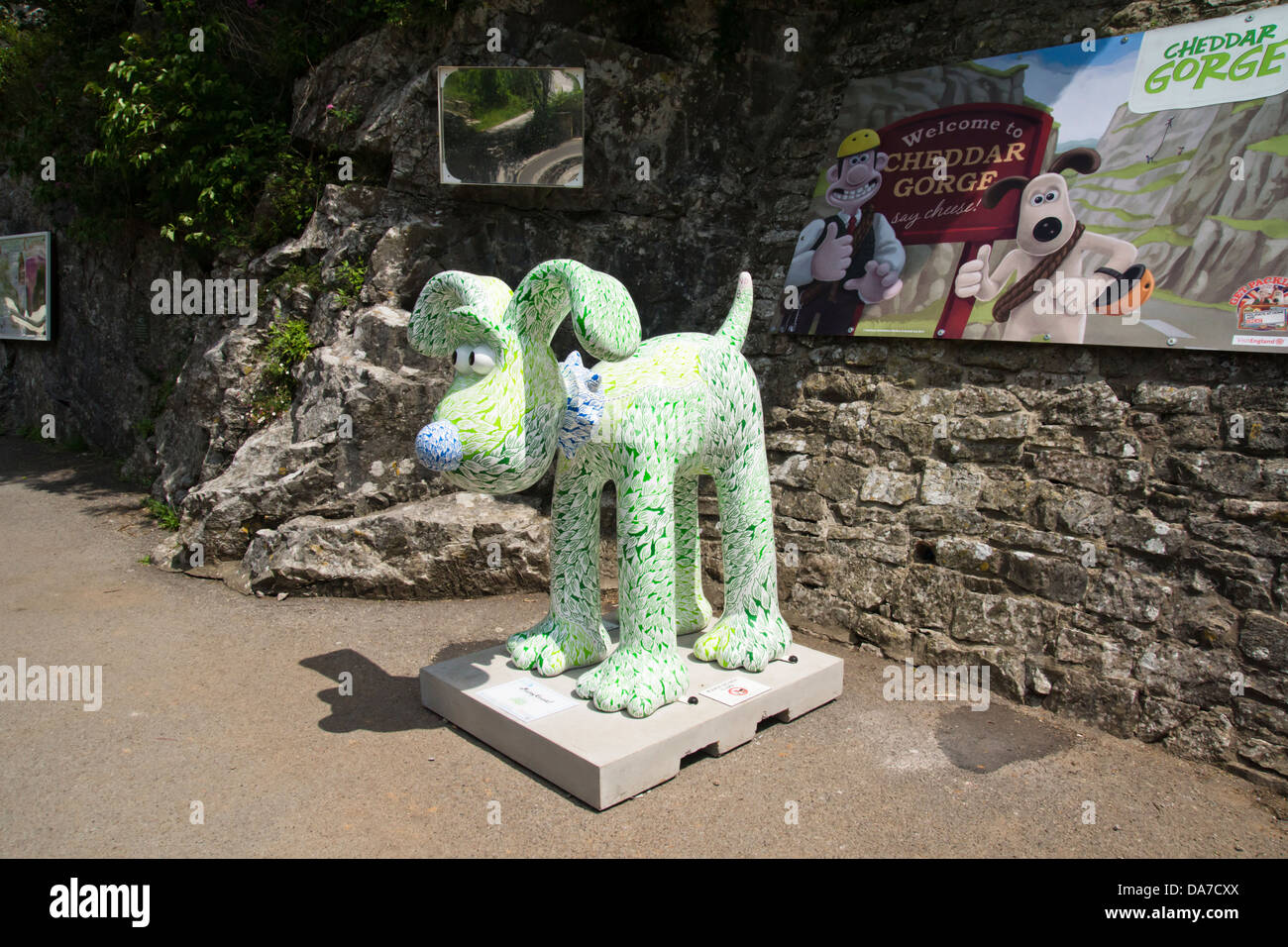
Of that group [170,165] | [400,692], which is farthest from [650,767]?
[170,165]

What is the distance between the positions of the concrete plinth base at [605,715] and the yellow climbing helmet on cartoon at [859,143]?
2.97 meters

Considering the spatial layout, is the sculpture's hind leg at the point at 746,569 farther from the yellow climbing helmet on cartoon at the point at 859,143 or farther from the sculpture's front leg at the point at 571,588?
the yellow climbing helmet on cartoon at the point at 859,143

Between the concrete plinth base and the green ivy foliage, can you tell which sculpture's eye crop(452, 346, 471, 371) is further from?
the green ivy foliage

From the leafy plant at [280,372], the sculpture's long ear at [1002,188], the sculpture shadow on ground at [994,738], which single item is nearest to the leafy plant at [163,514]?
the leafy plant at [280,372]

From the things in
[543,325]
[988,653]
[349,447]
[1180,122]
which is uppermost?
[1180,122]

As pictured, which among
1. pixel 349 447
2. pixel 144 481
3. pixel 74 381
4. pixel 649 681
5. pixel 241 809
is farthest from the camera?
pixel 74 381

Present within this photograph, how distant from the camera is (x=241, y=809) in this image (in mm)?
2850

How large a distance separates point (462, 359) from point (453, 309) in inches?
6.9

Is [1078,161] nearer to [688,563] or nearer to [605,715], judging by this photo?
[688,563]

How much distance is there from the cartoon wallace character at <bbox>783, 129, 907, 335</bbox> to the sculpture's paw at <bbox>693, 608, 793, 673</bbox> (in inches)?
78.4

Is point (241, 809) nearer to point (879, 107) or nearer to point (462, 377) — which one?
point (462, 377)

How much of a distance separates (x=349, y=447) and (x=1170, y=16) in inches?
196

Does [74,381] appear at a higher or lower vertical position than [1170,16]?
lower

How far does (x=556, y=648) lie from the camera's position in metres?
3.49
